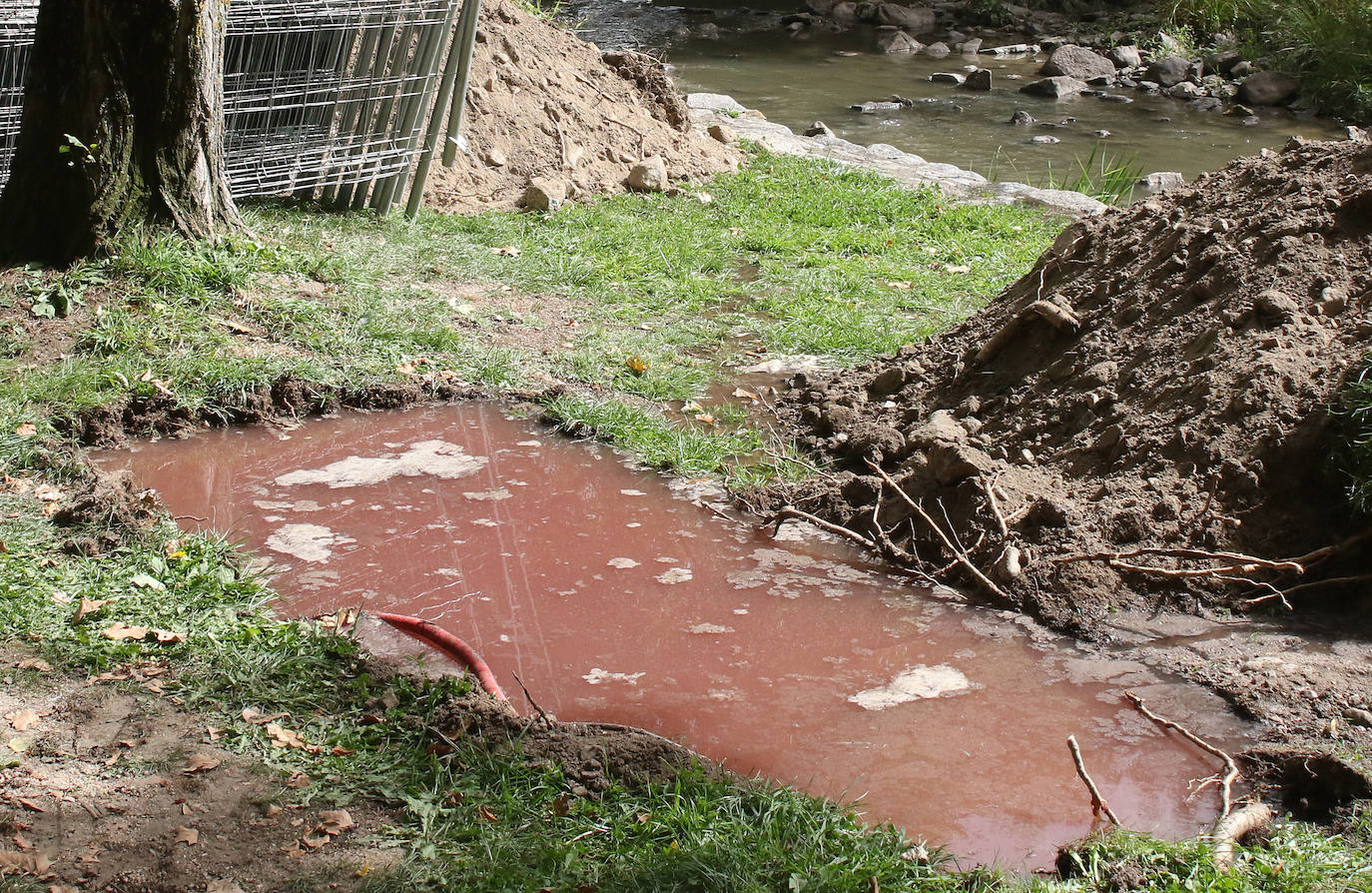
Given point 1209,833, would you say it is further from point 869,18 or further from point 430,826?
point 869,18

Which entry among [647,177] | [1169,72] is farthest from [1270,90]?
[647,177]

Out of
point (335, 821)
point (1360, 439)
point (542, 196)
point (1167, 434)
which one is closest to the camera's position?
point (335, 821)

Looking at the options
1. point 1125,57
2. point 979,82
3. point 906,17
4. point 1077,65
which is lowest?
point 979,82

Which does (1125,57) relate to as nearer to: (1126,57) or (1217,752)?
(1126,57)

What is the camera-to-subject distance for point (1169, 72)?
18.9 meters

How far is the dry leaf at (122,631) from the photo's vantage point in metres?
3.39

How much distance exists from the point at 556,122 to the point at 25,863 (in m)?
7.69

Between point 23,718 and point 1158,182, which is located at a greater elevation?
point 1158,182

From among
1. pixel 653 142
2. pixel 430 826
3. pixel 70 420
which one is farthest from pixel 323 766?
pixel 653 142

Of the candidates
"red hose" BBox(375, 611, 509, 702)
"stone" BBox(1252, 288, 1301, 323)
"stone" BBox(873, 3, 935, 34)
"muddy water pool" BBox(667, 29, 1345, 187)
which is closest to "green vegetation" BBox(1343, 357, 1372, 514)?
"stone" BBox(1252, 288, 1301, 323)

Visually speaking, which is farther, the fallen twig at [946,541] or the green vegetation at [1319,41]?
the green vegetation at [1319,41]

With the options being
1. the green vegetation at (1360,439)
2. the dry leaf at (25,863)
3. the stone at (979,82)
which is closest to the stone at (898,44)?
the stone at (979,82)

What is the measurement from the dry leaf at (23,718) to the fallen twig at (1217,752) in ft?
9.55

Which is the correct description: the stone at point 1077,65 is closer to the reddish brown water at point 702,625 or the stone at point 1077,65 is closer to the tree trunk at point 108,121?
the tree trunk at point 108,121
